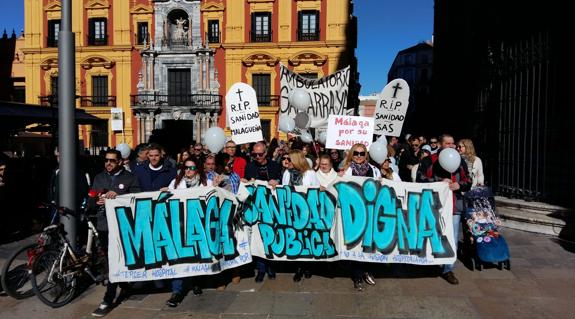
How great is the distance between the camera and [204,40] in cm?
3133

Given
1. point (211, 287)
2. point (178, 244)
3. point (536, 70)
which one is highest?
point (536, 70)

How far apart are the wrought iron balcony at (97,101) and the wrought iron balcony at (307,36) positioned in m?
13.9

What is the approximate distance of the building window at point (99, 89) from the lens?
32.2 m

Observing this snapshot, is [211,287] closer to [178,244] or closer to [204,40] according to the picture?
[178,244]

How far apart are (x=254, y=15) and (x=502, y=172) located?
24985 millimetres

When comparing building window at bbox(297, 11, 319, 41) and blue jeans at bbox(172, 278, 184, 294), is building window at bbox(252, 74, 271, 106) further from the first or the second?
blue jeans at bbox(172, 278, 184, 294)

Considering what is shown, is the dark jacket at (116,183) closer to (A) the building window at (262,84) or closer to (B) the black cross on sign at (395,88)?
(B) the black cross on sign at (395,88)

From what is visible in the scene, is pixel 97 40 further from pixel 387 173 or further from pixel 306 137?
pixel 387 173

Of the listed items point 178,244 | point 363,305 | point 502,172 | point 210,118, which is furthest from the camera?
point 210,118

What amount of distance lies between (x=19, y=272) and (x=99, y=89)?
99.4 ft

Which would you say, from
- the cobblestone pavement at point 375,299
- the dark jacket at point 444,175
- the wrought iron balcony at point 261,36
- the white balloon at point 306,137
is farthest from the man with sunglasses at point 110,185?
the wrought iron balcony at point 261,36

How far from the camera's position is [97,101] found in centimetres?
3216

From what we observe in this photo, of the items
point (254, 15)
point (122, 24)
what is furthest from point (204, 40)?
point (122, 24)

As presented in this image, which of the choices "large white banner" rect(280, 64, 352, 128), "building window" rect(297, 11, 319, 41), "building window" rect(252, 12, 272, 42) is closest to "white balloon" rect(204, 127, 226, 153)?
"large white banner" rect(280, 64, 352, 128)
